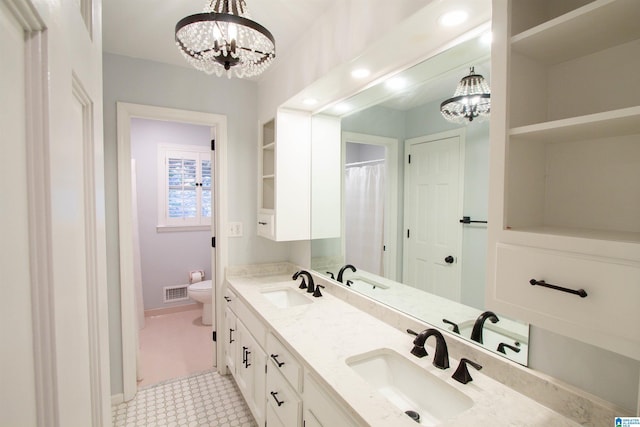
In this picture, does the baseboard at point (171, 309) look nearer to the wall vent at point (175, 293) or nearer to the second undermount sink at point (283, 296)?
the wall vent at point (175, 293)

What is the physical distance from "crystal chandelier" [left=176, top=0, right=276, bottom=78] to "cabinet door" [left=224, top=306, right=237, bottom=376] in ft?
5.74

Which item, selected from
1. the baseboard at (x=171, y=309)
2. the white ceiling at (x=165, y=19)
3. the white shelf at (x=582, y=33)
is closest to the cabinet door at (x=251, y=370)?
the white shelf at (x=582, y=33)

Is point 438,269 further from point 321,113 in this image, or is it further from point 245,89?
point 245,89

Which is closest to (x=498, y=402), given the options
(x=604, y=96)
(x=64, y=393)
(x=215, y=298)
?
(x=604, y=96)

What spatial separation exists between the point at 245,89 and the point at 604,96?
241cm

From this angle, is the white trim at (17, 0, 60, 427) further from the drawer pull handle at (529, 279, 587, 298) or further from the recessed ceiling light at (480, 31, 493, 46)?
the recessed ceiling light at (480, 31, 493, 46)

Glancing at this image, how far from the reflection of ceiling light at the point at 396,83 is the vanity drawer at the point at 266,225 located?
1230 millimetres

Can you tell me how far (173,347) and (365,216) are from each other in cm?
244

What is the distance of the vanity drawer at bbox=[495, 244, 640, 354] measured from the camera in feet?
2.06

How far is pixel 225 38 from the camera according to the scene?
1.25 meters

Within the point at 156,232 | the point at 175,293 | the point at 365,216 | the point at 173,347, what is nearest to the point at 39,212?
the point at 365,216

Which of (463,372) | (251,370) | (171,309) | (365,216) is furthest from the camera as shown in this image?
(171,309)

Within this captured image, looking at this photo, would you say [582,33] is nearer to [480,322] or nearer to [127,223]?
[480,322]

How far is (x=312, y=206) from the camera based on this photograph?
7.95 feet
